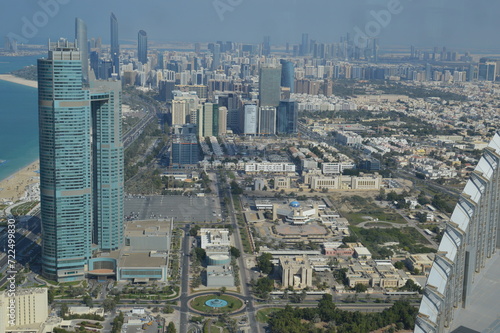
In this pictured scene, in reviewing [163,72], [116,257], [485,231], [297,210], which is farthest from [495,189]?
[163,72]

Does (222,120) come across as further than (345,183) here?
Yes

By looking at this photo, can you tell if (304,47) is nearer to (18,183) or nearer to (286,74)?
(286,74)

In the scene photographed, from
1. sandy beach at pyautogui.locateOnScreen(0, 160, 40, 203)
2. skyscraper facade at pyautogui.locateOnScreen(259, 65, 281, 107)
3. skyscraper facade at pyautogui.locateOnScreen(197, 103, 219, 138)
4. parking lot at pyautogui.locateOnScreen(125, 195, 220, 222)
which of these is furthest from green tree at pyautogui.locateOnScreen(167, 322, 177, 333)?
skyscraper facade at pyautogui.locateOnScreen(259, 65, 281, 107)

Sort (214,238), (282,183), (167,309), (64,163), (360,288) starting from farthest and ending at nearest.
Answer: (282,183) < (214,238) < (360,288) < (64,163) < (167,309)

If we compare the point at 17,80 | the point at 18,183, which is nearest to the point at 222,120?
the point at 18,183

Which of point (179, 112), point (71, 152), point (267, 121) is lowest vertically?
point (267, 121)

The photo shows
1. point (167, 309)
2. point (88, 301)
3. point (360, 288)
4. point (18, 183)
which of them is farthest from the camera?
point (18, 183)

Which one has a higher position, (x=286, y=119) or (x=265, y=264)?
(x=286, y=119)

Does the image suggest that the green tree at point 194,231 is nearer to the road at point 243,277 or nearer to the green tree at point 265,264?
the road at point 243,277
